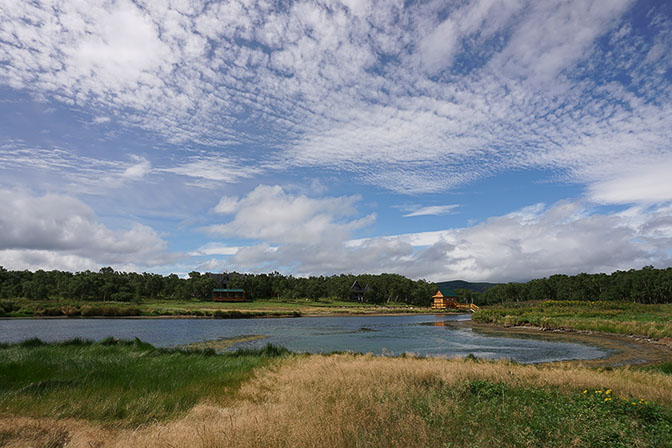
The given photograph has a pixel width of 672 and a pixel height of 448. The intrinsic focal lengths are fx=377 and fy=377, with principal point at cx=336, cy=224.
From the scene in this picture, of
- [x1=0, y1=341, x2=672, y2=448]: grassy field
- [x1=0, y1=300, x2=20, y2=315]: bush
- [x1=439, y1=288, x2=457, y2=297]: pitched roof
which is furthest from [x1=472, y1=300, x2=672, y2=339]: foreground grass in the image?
[x1=0, y1=300, x2=20, y2=315]: bush

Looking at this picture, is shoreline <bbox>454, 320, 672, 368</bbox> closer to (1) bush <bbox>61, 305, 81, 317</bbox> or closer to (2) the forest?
(1) bush <bbox>61, 305, 81, 317</bbox>

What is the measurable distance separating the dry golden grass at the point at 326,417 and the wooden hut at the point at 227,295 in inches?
4681

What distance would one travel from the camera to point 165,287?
134375 millimetres

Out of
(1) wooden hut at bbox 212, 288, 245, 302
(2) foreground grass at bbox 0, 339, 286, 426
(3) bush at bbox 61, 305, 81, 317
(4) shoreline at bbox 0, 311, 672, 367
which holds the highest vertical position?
(1) wooden hut at bbox 212, 288, 245, 302

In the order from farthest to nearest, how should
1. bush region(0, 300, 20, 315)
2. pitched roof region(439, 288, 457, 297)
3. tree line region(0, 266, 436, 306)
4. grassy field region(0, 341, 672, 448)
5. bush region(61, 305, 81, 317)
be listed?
1. pitched roof region(439, 288, 457, 297)
2. tree line region(0, 266, 436, 306)
3. bush region(61, 305, 81, 317)
4. bush region(0, 300, 20, 315)
5. grassy field region(0, 341, 672, 448)

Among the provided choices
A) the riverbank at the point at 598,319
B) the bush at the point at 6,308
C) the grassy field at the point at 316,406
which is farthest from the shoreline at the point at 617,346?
the bush at the point at 6,308

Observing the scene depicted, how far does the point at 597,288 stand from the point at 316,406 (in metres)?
164

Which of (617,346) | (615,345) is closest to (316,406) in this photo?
(617,346)

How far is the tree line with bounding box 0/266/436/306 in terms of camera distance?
111 meters

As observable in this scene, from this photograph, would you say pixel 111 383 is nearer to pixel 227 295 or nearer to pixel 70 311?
pixel 70 311

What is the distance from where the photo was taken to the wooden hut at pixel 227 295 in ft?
415

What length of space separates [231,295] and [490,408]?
130477mm

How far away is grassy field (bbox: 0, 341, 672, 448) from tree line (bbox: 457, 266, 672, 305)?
13876cm

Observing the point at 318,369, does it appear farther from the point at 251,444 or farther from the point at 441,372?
the point at 251,444
